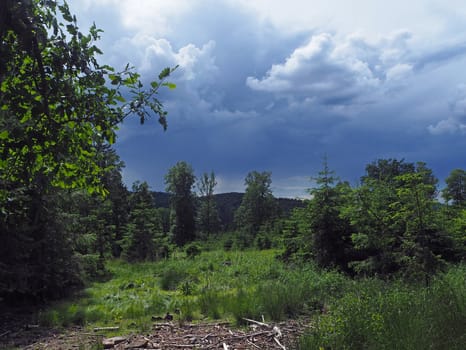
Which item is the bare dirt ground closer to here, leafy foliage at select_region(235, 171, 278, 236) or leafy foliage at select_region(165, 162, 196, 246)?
leafy foliage at select_region(165, 162, 196, 246)

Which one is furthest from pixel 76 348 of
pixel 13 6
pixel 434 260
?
pixel 434 260

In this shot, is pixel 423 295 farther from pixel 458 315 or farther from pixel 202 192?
pixel 202 192

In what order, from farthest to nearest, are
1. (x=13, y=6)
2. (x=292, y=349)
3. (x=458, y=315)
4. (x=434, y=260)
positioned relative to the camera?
(x=434, y=260), (x=458, y=315), (x=292, y=349), (x=13, y=6)

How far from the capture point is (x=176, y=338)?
18.9 ft

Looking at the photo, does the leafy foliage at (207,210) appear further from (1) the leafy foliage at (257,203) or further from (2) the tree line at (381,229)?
(2) the tree line at (381,229)

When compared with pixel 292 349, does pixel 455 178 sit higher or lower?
higher

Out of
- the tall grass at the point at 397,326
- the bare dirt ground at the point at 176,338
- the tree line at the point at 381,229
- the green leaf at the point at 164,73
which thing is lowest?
the bare dirt ground at the point at 176,338

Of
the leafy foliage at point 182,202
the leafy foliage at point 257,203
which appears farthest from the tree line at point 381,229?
the leafy foliage at point 257,203

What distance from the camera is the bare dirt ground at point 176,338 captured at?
5223 millimetres

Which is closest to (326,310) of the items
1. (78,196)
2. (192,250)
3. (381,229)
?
(381,229)

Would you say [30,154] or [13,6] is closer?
[13,6]

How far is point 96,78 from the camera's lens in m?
3.30

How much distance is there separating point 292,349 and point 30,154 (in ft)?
11.1

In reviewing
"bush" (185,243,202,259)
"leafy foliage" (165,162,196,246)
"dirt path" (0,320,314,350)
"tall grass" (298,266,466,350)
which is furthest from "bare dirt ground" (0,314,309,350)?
"leafy foliage" (165,162,196,246)
